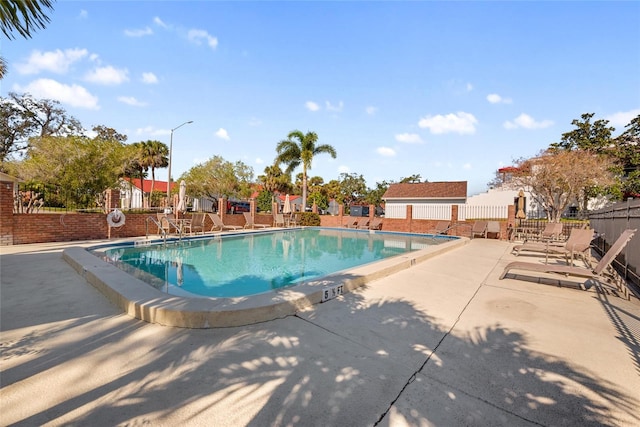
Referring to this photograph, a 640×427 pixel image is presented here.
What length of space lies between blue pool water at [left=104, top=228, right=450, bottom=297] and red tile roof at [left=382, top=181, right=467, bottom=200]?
723 inches

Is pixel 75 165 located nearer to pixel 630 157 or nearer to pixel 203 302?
pixel 203 302

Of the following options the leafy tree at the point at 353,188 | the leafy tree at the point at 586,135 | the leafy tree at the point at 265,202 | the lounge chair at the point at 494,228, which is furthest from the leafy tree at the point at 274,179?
the leafy tree at the point at 586,135

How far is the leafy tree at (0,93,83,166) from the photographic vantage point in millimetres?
27766

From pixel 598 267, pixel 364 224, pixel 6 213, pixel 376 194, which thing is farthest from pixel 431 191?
pixel 6 213

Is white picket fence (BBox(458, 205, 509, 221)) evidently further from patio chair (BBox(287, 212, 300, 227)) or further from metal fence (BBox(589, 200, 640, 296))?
patio chair (BBox(287, 212, 300, 227))

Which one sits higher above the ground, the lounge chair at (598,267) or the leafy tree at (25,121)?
the leafy tree at (25,121)

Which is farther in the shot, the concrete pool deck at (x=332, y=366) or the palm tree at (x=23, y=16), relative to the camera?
the palm tree at (x=23, y=16)

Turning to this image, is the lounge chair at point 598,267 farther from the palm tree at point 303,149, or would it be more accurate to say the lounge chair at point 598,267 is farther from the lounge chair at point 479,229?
the palm tree at point 303,149

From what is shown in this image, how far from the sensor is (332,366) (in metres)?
2.74

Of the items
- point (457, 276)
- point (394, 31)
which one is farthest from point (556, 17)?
point (457, 276)

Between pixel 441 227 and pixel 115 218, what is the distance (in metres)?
17.5

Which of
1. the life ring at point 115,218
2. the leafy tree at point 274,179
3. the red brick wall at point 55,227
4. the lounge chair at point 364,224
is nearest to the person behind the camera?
the red brick wall at point 55,227

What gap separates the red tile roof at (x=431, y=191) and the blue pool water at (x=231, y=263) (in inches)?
723

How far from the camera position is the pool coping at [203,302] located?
11.7 feet
